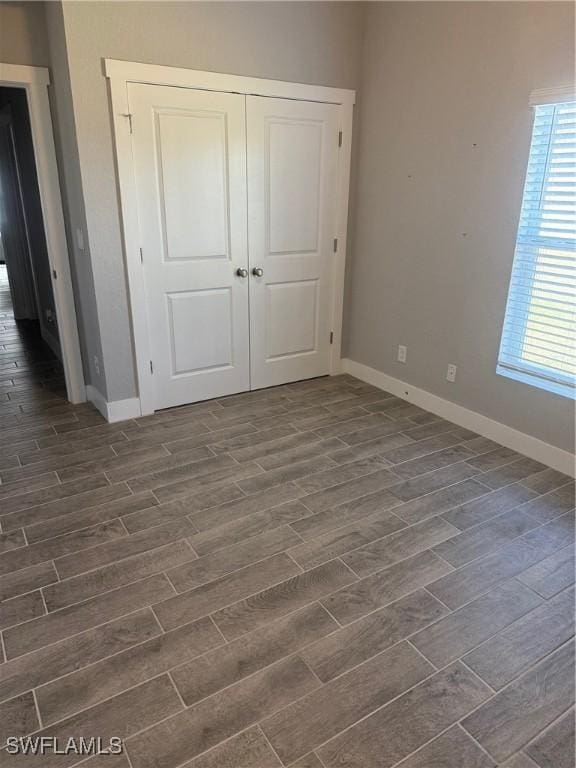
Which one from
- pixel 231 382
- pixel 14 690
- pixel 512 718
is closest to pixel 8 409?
pixel 231 382

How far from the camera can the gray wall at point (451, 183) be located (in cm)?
284

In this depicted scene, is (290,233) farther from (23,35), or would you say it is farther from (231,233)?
(23,35)

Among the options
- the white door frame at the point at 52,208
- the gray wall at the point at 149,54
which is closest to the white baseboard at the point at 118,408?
the gray wall at the point at 149,54

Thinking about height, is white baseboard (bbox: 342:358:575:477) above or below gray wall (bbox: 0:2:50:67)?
below

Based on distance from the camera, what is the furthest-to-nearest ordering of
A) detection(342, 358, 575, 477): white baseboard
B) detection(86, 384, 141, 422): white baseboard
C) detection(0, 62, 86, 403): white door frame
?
detection(86, 384, 141, 422): white baseboard
detection(0, 62, 86, 403): white door frame
detection(342, 358, 575, 477): white baseboard

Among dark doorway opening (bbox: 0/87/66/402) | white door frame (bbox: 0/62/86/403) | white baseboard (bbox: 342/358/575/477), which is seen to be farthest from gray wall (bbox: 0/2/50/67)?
white baseboard (bbox: 342/358/575/477)

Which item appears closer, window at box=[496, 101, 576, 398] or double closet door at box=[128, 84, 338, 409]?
window at box=[496, 101, 576, 398]

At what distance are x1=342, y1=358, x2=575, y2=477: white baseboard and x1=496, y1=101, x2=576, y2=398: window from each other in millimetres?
337

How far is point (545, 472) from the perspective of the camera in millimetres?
2930

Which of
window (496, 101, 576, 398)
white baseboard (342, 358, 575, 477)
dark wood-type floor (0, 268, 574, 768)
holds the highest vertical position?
window (496, 101, 576, 398)

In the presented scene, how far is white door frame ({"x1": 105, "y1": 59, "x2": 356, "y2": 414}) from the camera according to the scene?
9.79ft

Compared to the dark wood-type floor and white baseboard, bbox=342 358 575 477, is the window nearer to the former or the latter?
white baseboard, bbox=342 358 575 477

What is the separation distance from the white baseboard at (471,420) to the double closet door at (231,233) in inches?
20.8

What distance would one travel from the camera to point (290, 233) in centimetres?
384
